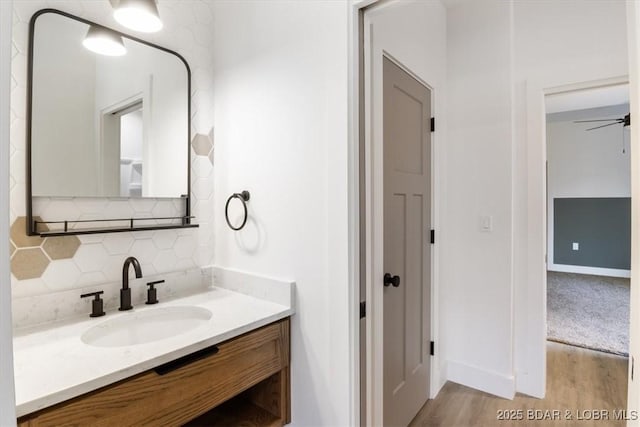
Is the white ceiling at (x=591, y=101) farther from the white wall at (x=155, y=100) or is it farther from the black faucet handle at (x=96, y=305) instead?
the black faucet handle at (x=96, y=305)

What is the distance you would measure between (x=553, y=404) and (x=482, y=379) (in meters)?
0.42

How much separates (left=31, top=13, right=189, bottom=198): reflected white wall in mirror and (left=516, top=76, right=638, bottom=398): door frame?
7.00 feet

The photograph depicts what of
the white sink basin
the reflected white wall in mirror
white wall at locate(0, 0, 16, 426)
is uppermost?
the reflected white wall in mirror

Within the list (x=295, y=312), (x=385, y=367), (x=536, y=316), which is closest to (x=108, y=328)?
(x=295, y=312)

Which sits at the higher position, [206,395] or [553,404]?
[206,395]

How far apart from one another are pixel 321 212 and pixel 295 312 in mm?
454

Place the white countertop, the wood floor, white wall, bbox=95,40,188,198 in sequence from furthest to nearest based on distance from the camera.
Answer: the wood floor, white wall, bbox=95,40,188,198, the white countertop

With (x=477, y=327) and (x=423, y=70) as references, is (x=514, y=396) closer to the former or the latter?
(x=477, y=327)

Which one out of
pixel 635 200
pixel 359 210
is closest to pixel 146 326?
pixel 359 210

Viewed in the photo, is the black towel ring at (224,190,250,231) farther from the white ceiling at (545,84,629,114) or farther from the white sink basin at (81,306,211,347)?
the white ceiling at (545,84,629,114)

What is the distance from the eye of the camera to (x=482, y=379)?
2.35 metres

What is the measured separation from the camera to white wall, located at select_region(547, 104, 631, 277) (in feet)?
17.2

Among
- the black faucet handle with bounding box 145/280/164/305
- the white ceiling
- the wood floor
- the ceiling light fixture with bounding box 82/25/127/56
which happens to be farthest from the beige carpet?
the ceiling light fixture with bounding box 82/25/127/56

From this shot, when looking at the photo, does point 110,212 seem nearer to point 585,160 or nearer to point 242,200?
point 242,200
